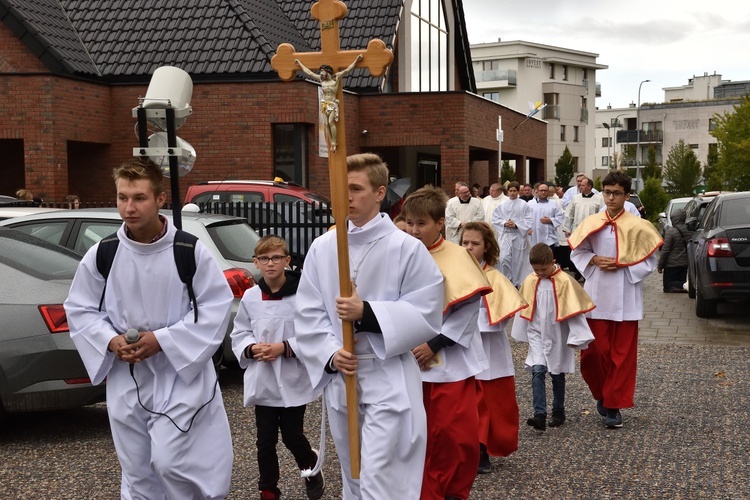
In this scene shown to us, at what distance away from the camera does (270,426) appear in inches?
234

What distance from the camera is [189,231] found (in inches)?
372

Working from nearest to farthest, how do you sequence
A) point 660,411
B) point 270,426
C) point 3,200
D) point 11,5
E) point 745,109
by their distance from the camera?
point 270,426 < point 660,411 < point 3,200 < point 11,5 < point 745,109

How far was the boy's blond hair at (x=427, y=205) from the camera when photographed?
535 cm

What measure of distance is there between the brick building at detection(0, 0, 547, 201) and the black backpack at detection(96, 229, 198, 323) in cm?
1672

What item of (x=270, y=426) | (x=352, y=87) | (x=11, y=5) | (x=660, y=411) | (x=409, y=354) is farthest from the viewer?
(x=352, y=87)

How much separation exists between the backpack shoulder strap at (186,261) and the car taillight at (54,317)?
2944 millimetres

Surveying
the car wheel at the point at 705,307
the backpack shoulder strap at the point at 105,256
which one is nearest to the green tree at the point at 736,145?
the car wheel at the point at 705,307

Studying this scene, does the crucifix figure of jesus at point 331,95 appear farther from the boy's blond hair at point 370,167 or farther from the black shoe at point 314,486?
the black shoe at point 314,486

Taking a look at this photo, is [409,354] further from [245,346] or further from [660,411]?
[660,411]

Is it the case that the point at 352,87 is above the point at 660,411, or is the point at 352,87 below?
above

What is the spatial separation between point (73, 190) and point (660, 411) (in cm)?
1720

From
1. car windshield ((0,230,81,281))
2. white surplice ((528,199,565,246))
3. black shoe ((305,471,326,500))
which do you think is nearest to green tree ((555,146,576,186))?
white surplice ((528,199,565,246))

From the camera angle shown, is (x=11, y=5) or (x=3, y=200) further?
(x=11, y=5)

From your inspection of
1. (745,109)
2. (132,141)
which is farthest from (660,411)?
(745,109)
